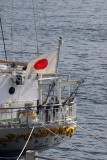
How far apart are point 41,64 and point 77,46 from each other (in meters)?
62.0

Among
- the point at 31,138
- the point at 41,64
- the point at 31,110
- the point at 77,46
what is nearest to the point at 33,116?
the point at 31,110

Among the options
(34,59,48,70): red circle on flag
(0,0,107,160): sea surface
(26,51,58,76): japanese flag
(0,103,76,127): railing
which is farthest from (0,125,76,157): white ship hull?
(0,0,107,160): sea surface

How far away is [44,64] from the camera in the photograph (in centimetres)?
4544

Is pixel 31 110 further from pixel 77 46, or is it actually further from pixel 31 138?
pixel 77 46

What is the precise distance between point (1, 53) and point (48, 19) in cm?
4211

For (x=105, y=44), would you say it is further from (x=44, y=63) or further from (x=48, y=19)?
(x=44, y=63)

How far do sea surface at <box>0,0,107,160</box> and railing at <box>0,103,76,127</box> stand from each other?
6.36 metres

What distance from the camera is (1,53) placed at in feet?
306

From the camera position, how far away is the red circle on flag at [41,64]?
4512cm

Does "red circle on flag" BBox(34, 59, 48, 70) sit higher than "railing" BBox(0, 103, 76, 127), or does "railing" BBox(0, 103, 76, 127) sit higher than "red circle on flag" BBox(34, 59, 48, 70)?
"red circle on flag" BBox(34, 59, 48, 70)

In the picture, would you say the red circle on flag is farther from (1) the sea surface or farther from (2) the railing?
(1) the sea surface

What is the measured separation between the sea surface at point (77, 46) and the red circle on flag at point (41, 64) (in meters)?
6.03

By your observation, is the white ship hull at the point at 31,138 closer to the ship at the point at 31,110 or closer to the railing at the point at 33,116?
the ship at the point at 31,110

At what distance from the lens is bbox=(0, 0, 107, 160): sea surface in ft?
190
